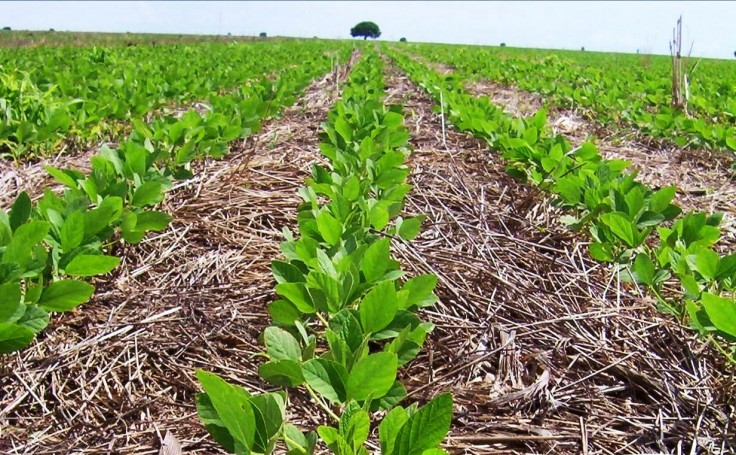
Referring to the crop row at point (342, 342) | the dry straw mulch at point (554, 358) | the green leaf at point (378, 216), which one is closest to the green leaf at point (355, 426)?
the crop row at point (342, 342)

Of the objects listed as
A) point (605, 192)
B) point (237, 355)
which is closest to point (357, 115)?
point (605, 192)

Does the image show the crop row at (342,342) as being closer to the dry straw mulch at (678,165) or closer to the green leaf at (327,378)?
the green leaf at (327,378)

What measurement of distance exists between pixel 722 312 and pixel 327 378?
2.72 ft

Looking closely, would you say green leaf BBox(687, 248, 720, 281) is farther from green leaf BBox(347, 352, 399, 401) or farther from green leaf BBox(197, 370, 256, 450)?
green leaf BBox(197, 370, 256, 450)

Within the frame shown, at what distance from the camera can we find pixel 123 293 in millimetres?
1750

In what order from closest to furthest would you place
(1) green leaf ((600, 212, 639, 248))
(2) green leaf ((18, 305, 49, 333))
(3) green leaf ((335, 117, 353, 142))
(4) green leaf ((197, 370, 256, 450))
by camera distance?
(4) green leaf ((197, 370, 256, 450)) → (2) green leaf ((18, 305, 49, 333)) → (1) green leaf ((600, 212, 639, 248)) → (3) green leaf ((335, 117, 353, 142))

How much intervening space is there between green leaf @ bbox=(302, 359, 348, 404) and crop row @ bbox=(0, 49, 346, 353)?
0.58 m

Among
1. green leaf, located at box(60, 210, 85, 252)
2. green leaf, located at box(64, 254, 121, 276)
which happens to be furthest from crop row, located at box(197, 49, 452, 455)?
green leaf, located at box(60, 210, 85, 252)

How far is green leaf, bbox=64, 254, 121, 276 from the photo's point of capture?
150 cm

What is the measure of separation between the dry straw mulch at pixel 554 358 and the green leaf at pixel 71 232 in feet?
3.01

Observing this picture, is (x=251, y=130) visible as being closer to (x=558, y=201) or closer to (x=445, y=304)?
(x=558, y=201)

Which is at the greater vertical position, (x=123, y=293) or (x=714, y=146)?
(x=714, y=146)

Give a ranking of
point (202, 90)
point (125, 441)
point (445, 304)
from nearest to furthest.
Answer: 1. point (125, 441)
2. point (445, 304)
3. point (202, 90)

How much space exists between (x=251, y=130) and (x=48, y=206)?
186 centimetres
